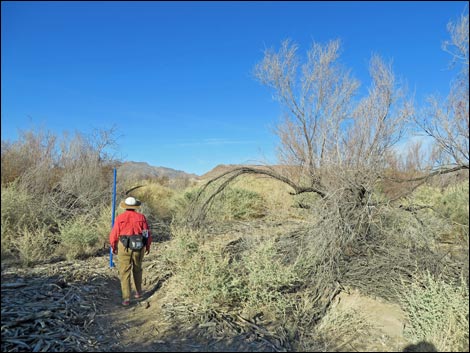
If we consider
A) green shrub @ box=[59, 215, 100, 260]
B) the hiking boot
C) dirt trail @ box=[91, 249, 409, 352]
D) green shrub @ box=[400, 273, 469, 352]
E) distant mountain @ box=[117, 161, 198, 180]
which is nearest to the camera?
green shrub @ box=[400, 273, 469, 352]

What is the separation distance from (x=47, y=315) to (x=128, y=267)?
1518 millimetres

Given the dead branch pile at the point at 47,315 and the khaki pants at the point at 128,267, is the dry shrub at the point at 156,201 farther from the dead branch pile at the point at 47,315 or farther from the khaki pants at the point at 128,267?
the dead branch pile at the point at 47,315

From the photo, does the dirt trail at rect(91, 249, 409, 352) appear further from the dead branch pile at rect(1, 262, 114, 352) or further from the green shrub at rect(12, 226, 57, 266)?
the green shrub at rect(12, 226, 57, 266)

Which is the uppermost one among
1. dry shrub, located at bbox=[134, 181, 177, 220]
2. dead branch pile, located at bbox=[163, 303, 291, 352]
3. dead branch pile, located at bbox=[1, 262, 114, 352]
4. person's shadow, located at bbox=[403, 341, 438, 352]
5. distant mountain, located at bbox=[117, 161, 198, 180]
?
distant mountain, located at bbox=[117, 161, 198, 180]

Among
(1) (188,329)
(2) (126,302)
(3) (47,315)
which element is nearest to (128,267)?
(2) (126,302)

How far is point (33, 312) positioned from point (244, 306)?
2693 mm

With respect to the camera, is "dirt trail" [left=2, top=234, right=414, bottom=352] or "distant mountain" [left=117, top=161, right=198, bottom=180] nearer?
"dirt trail" [left=2, top=234, right=414, bottom=352]

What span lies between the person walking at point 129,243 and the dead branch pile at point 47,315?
0.51 metres

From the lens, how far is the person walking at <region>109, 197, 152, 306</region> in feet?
18.1

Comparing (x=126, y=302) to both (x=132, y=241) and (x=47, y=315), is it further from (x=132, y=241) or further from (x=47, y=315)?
(x=47, y=315)

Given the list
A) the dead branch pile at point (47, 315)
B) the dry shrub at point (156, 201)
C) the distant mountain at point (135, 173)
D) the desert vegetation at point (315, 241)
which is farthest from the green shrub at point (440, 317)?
the distant mountain at point (135, 173)

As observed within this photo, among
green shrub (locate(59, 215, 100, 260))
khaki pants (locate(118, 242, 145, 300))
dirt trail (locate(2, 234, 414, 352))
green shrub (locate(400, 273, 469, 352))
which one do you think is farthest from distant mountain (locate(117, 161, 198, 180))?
green shrub (locate(400, 273, 469, 352))

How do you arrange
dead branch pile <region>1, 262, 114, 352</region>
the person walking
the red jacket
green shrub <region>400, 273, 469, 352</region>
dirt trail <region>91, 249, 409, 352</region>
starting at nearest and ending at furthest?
dead branch pile <region>1, 262, 114, 352</region>, green shrub <region>400, 273, 469, 352</region>, dirt trail <region>91, 249, 409, 352</region>, the person walking, the red jacket

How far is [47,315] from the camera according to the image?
13.7ft
